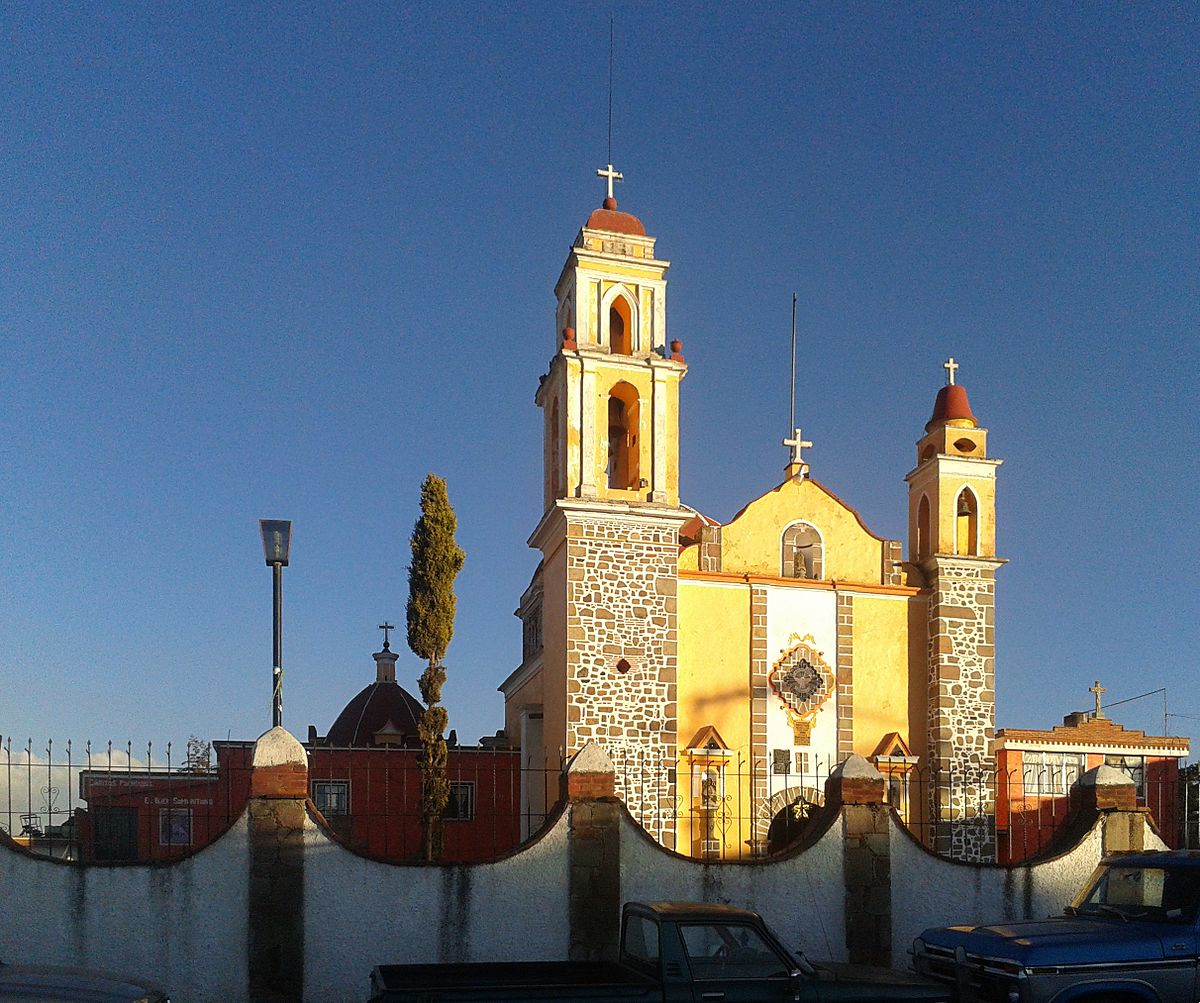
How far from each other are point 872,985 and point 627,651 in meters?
13.6

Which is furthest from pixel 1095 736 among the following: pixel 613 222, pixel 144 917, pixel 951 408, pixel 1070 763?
pixel 144 917

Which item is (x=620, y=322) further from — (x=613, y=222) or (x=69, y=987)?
(x=69, y=987)

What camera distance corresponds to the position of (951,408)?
82.5ft

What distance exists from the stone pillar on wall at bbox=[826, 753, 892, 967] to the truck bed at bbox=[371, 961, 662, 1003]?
4.23m

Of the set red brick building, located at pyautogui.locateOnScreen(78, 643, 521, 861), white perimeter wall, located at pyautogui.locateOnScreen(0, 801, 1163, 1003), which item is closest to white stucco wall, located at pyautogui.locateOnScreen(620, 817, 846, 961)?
white perimeter wall, located at pyautogui.locateOnScreen(0, 801, 1163, 1003)

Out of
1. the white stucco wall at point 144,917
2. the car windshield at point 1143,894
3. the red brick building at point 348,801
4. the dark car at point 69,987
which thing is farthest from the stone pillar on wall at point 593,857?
the red brick building at point 348,801

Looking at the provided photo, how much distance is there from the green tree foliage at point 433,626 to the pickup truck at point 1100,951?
39.7ft

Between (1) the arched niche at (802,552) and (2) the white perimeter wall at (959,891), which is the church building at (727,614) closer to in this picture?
(1) the arched niche at (802,552)

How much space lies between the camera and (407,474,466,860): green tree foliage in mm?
20719

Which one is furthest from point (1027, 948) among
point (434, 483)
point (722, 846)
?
point (434, 483)

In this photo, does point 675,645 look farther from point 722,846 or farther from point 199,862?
point 199,862

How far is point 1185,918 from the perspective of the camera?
30.7 ft

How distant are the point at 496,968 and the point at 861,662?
16335mm

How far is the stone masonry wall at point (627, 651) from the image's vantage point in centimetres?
2141
